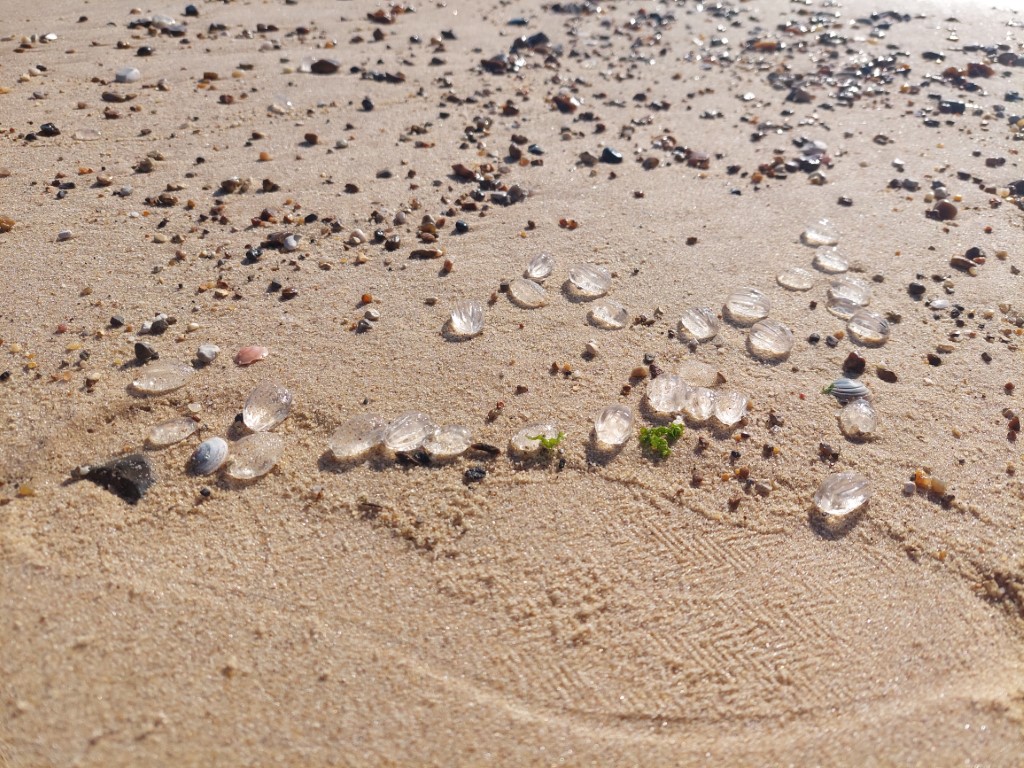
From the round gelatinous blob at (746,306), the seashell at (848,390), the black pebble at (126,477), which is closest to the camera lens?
the black pebble at (126,477)

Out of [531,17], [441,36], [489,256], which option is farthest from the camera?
[531,17]

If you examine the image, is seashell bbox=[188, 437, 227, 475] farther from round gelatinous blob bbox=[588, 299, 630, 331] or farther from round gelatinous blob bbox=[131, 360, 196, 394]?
round gelatinous blob bbox=[588, 299, 630, 331]

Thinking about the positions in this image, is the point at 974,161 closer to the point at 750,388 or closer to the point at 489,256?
the point at 750,388

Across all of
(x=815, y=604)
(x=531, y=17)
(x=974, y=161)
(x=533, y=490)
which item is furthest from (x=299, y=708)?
(x=531, y=17)

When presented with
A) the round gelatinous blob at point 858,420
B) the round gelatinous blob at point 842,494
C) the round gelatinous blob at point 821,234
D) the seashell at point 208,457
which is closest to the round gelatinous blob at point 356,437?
the seashell at point 208,457

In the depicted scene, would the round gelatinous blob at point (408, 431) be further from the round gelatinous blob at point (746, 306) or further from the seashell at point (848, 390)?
the seashell at point (848, 390)

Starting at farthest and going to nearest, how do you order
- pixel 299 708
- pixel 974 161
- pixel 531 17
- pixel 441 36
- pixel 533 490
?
pixel 531 17, pixel 441 36, pixel 974 161, pixel 533 490, pixel 299 708

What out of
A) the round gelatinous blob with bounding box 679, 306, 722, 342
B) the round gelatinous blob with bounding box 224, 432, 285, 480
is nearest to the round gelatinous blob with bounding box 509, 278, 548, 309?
the round gelatinous blob with bounding box 679, 306, 722, 342
